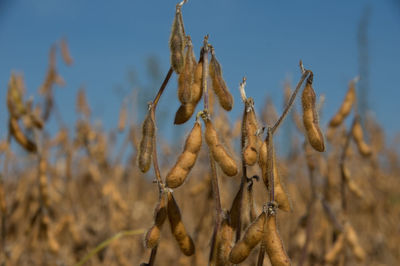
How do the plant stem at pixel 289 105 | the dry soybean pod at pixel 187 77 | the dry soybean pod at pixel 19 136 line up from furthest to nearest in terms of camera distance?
the dry soybean pod at pixel 19 136
the dry soybean pod at pixel 187 77
the plant stem at pixel 289 105

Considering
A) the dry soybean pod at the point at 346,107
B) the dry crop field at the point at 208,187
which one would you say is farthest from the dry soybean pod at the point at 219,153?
the dry soybean pod at the point at 346,107

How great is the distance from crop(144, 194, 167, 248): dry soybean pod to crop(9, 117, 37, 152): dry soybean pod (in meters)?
1.28

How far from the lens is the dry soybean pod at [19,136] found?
2.14 meters

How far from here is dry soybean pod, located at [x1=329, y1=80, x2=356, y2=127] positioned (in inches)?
87.1

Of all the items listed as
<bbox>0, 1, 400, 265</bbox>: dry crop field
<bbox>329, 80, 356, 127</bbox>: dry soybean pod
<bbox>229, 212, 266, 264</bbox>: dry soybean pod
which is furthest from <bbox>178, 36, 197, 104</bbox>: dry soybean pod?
<bbox>329, 80, 356, 127</bbox>: dry soybean pod

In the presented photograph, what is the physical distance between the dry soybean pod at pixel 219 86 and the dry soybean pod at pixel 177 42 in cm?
11

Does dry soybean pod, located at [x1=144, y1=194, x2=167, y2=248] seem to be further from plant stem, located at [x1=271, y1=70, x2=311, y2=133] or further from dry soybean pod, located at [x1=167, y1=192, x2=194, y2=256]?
plant stem, located at [x1=271, y1=70, x2=311, y2=133]

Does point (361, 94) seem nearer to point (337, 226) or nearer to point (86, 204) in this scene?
point (86, 204)

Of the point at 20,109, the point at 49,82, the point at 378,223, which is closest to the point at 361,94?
the point at 378,223

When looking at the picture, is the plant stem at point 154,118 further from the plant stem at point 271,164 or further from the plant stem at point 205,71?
the plant stem at point 271,164

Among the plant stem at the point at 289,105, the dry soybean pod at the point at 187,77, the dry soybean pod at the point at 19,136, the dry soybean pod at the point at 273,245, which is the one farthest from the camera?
the dry soybean pod at the point at 19,136

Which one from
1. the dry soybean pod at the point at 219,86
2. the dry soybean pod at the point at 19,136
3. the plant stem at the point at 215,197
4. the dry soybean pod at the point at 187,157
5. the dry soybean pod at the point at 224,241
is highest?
the dry soybean pod at the point at 219,86

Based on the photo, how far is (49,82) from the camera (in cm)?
348

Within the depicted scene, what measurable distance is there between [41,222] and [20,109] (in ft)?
2.18
